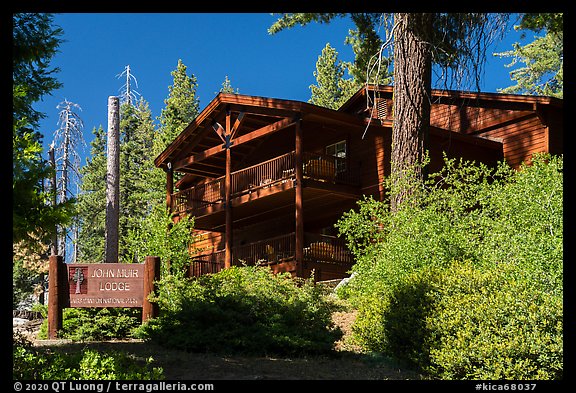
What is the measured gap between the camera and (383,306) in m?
11.3

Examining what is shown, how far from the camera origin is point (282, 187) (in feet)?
78.4

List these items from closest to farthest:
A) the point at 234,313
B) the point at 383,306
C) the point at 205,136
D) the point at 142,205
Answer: the point at 383,306 → the point at 234,313 → the point at 205,136 → the point at 142,205

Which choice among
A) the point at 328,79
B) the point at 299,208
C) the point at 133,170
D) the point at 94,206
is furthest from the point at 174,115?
the point at 299,208

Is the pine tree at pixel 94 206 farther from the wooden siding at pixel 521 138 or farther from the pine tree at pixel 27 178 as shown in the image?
the pine tree at pixel 27 178

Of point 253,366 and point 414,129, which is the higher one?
point 414,129

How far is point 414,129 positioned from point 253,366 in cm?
830

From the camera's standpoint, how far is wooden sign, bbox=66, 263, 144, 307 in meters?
14.1

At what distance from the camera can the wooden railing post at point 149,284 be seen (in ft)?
45.9

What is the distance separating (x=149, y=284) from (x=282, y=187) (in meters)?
10.4

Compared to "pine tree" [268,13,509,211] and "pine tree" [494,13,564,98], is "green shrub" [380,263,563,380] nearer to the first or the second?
"pine tree" [268,13,509,211]

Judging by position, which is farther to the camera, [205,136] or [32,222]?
[205,136]
